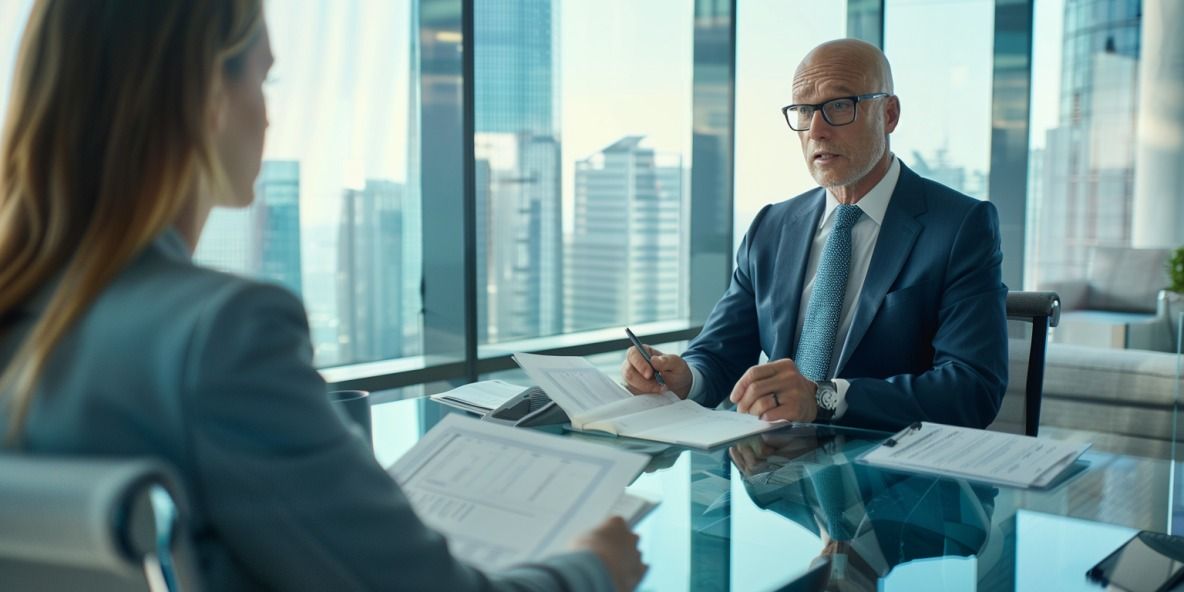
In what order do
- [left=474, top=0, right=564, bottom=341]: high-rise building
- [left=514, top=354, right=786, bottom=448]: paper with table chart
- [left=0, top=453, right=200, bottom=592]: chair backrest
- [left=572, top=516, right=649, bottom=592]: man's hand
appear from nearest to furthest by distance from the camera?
[left=0, top=453, right=200, bottom=592]: chair backrest
[left=572, top=516, right=649, bottom=592]: man's hand
[left=514, top=354, right=786, bottom=448]: paper with table chart
[left=474, top=0, right=564, bottom=341]: high-rise building

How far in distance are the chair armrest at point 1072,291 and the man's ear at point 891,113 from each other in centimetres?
551

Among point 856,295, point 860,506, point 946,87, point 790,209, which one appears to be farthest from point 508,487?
point 946,87

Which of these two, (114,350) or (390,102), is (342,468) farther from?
(390,102)

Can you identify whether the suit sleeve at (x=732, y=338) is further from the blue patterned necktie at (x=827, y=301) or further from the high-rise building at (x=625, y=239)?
the high-rise building at (x=625, y=239)

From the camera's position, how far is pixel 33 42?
2.41 feet

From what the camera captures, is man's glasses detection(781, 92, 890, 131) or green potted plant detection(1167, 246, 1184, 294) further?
green potted plant detection(1167, 246, 1184, 294)

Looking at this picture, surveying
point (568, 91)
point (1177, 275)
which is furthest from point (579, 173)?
point (1177, 275)

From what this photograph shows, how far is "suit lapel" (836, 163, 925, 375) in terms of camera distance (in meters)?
2.14

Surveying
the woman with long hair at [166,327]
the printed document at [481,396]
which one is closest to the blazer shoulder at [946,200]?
the printed document at [481,396]

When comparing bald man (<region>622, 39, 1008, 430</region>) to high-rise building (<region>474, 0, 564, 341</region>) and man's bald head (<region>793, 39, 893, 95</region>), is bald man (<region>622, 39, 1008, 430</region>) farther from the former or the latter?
high-rise building (<region>474, 0, 564, 341</region>)

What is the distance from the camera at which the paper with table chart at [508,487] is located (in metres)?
0.97

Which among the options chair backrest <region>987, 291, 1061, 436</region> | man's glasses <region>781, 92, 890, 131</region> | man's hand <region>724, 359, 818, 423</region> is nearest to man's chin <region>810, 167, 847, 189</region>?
man's glasses <region>781, 92, 890, 131</region>

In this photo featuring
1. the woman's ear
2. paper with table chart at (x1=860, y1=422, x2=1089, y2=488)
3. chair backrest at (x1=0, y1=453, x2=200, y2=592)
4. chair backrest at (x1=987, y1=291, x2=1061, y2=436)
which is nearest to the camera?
chair backrest at (x1=0, y1=453, x2=200, y2=592)

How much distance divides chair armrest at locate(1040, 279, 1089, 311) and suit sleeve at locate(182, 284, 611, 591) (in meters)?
7.40
